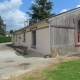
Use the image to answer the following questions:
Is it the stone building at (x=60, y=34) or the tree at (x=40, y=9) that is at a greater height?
the tree at (x=40, y=9)

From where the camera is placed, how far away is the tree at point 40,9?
33.2 metres

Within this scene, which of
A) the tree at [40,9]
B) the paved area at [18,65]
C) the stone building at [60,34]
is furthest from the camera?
the tree at [40,9]

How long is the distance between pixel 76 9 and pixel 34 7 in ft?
76.1

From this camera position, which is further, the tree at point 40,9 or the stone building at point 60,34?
the tree at point 40,9

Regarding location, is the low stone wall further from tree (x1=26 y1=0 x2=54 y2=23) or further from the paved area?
tree (x1=26 y1=0 x2=54 y2=23)

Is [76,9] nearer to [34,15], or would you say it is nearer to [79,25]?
[79,25]

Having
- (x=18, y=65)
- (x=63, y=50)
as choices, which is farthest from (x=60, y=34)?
(x=18, y=65)

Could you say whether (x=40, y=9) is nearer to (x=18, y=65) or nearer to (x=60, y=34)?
(x=60, y=34)

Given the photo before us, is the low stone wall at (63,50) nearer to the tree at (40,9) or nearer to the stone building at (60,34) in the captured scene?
the stone building at (60,34)

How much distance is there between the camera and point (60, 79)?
16.7 feet

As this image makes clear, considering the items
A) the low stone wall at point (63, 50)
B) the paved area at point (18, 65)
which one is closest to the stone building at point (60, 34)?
the low stone wall at point (63, 50)

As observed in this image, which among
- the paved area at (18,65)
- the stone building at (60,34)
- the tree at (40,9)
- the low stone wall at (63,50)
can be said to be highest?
the tree at (40,9)

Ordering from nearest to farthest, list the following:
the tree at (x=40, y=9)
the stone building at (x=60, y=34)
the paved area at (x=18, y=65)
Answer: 1. the paved area at (x=18, y=65)
2. the stone building at (x=60, y=34)
3. the tree at (x=40, y=9)

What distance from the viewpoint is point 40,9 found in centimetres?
3356
